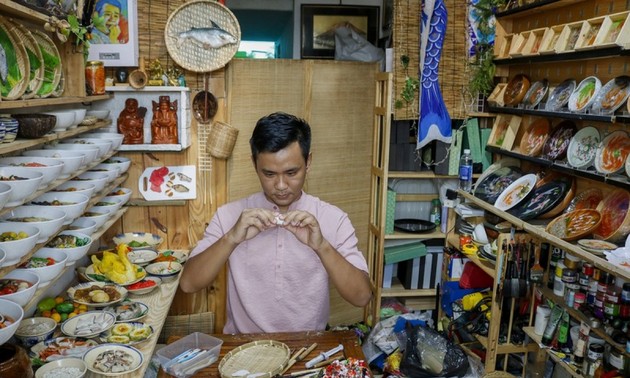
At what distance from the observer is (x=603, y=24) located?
2.58m

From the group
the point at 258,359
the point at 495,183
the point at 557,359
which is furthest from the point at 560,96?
the point at 258,359

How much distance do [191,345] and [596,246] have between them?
186 centimetres

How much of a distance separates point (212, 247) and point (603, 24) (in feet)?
7.17

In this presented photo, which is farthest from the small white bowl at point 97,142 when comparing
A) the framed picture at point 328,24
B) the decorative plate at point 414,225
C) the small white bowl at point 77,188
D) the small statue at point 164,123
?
the framed picture at point 328,24

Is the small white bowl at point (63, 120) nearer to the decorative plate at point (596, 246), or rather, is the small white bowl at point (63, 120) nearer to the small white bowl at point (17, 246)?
the small white bowl at point (17, 246)

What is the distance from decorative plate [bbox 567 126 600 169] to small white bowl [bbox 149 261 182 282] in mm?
2266

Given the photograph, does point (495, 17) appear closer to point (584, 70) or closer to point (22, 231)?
point (584, 70)

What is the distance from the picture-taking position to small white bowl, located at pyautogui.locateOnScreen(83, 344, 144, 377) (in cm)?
180

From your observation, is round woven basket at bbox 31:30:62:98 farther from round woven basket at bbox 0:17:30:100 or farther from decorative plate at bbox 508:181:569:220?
decorative plate at bbox 508:181:569:220

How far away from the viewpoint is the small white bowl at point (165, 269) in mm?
2869

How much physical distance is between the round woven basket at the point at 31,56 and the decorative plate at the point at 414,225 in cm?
271

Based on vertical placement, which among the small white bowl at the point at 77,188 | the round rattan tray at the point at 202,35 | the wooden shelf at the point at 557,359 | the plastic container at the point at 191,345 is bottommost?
the wooden shelf at the point at 557,359

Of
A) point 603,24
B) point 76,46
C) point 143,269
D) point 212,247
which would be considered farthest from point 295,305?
→ point 603,24

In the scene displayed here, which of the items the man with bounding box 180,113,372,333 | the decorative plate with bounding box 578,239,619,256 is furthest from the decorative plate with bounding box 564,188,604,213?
the man with bounding box 180,113,372,333
